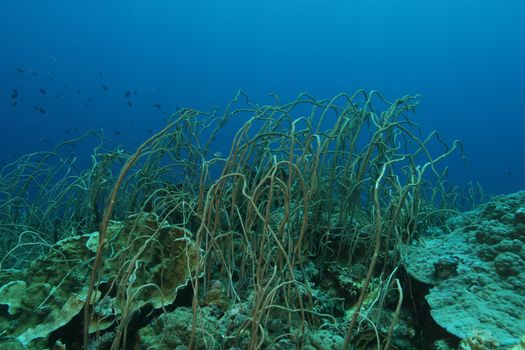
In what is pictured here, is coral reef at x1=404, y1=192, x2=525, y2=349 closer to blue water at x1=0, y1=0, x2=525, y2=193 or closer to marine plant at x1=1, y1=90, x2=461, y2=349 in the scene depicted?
marine plant at x1=1, y1=90, x2=461, y2=349

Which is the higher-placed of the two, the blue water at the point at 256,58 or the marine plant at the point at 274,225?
the blue water at the point at 256,58

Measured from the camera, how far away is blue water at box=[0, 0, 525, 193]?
51906 mm

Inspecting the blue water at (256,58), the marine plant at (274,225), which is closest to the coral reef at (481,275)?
the marine plant at (274,225)

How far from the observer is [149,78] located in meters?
58.7

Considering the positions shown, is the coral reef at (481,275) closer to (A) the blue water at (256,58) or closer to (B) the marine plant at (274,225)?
(B) the marine plant at (274,225)

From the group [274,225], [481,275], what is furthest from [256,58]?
[481,275]

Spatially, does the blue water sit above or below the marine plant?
above

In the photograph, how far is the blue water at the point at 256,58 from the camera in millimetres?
51906

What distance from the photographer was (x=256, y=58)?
56.6 meters

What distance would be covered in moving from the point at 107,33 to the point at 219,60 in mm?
16320

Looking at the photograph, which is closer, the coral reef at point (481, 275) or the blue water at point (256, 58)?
the coral reef at point (481, 275)

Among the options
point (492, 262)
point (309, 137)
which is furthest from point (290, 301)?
point (492, 262)

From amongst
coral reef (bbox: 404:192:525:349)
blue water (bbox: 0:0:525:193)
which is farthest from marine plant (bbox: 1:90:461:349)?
blue water (bbox: 0:0:525:193)

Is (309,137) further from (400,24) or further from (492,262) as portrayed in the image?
(400,24)
